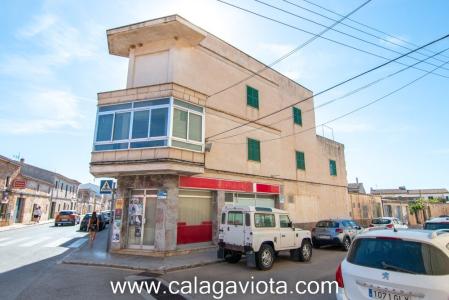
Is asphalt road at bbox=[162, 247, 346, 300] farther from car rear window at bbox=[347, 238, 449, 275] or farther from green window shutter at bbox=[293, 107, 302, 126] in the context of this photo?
green window shutter at bbox=[293, 107, 302, 126]

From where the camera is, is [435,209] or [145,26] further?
[435,209]

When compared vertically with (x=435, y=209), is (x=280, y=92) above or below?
above

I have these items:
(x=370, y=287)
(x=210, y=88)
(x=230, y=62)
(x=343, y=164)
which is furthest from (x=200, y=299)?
(x=343, y=164)

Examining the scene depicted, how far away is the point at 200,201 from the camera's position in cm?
1371

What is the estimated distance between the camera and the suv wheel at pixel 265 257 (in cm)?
919

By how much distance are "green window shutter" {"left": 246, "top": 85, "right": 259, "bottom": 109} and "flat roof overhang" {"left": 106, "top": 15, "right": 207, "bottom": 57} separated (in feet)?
15.5

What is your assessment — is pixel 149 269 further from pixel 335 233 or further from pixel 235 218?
pixel 335 233

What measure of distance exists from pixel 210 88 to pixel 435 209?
4630 cm

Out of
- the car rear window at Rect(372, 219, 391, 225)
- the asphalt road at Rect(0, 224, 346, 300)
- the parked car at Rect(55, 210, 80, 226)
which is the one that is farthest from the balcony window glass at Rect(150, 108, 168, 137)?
the parked car at Rect(55, 210, 80, 226)

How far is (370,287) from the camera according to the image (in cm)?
368

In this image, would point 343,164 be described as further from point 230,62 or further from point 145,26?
point 145,26

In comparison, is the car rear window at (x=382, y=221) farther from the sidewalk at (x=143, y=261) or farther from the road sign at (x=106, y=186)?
the road sign at (x=106, y=186)

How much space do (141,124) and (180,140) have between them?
195cm

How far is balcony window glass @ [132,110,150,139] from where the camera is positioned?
39.9 feet
